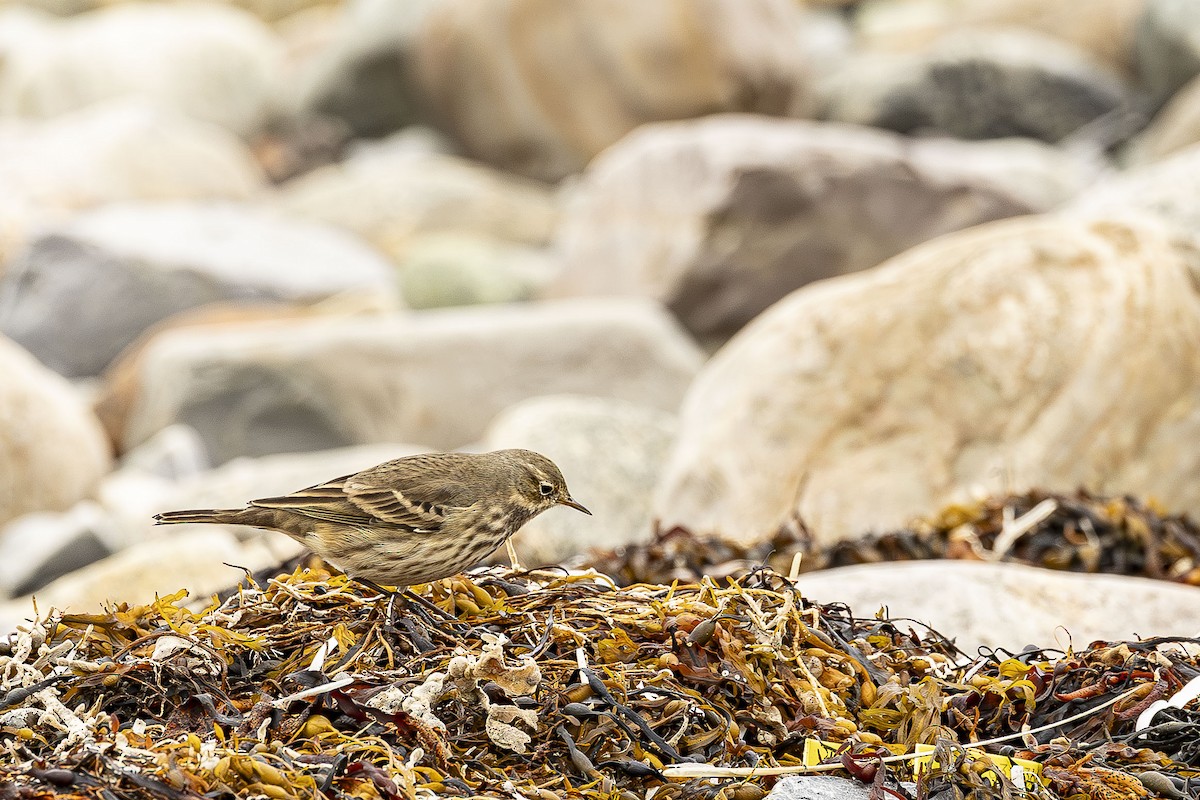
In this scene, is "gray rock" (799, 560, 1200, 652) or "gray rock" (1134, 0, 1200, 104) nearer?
"gray rock" (799, 560, 1200, 652)

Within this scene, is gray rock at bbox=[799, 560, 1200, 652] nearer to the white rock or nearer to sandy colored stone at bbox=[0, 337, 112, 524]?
sandy colored stone at bbox=[0, 337, 112, 524]

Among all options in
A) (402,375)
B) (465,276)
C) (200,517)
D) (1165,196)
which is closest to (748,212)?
(465,276)

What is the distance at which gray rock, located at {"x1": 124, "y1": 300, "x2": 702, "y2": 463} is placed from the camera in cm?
1120


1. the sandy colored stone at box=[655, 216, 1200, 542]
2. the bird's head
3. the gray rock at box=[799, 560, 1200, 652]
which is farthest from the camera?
the sandy colored stone at box=[655, 216, 1200, 542]

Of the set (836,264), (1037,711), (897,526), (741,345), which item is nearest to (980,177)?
(836,264)

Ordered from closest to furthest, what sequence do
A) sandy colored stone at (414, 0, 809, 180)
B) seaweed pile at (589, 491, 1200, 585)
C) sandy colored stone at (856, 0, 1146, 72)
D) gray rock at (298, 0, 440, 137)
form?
seaweed pile at (589, 491, 1200, 585) → sandy colored stone at (414, 0, 809, 180) → sandy colored stone at (856, 0, 1146, 72) → gray rock at (298, 0, 440, 137)

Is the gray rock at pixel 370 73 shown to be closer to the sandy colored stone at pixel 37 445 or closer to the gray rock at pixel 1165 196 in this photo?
the sandy colored stone at pixel 37 445

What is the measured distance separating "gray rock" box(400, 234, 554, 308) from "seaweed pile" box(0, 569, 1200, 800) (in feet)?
39.3

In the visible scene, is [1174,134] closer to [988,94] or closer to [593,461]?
[988,94]

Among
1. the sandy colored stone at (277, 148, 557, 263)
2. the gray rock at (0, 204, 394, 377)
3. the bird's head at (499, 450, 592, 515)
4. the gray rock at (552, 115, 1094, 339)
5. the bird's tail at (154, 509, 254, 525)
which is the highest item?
the bird's tail at (154, 509, 254, 525)

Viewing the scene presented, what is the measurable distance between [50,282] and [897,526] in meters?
10.6

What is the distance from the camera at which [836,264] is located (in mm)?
14203

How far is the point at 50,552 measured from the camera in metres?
8.70

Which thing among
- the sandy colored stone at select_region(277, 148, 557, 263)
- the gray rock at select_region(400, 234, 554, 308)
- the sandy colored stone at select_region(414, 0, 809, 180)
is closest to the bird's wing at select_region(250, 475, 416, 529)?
the gray rock at select_region(400, 234, 554, 308)
